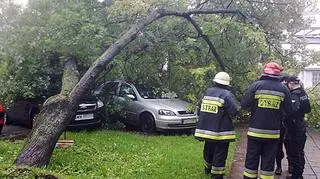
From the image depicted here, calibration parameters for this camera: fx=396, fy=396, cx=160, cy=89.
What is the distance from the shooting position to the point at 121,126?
1172 cm

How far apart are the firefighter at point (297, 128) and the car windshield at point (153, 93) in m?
5.55

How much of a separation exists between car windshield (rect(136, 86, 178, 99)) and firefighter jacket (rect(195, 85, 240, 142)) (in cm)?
550

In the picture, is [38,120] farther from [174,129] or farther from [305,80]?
[305,80]

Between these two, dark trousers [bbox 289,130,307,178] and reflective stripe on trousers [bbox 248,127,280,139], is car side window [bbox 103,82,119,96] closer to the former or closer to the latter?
dark trousers [bbox 289,130,307,178]

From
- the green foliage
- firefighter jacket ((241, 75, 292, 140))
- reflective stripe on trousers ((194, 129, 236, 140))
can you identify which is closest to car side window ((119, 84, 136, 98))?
the green foliage

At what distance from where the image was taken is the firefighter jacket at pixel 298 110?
5.88m

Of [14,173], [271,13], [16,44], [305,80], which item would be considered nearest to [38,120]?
[14,173]

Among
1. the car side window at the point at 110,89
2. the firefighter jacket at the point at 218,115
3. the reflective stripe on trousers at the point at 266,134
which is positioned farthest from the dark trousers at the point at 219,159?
the car side window at the point at 110,89

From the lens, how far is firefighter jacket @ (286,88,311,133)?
5.88 m

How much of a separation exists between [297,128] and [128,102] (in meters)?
5.99

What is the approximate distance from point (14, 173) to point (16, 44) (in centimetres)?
533

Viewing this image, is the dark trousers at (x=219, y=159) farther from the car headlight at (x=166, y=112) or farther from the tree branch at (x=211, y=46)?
the car headlight at (x=166, y=112)

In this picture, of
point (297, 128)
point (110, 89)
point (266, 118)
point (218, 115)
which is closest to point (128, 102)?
point (110, 89)

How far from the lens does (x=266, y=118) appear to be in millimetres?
5465
